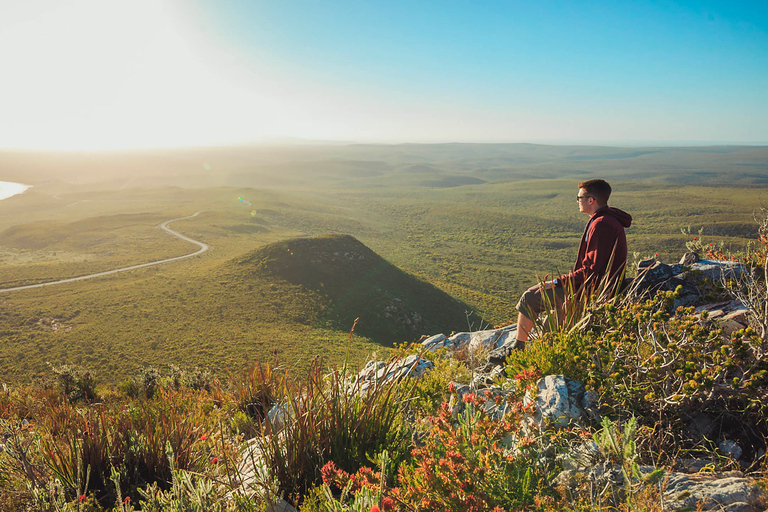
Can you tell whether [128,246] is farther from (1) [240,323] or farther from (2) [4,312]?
(1) [240,323]

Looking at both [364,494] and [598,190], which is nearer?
[364,494]

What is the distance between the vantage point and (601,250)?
4.54 metres

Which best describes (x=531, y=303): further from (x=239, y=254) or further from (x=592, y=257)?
(x=239, y=254)

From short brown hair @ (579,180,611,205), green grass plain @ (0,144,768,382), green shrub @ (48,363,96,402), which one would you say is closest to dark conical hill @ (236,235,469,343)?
green grass plain @ (0,144,768,382)

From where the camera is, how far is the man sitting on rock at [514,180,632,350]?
178 inches

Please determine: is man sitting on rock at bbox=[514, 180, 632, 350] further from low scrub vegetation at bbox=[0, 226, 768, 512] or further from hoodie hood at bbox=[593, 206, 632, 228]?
low scrub vegetation at bbox=[0, 226, 768, 512]

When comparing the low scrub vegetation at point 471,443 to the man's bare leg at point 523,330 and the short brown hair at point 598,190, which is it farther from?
the short brown hair at point 598,190

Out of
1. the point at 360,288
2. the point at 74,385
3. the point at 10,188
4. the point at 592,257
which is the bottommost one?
the point at 360,288

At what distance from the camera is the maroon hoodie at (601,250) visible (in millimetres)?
4512

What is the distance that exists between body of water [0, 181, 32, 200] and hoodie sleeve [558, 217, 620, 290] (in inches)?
5932

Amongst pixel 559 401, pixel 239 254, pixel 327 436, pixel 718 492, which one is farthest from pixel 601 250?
pixel 239 254

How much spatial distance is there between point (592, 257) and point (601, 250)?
5.4 inches

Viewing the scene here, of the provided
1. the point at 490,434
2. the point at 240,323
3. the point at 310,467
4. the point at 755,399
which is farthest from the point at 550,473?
the point at 240,323

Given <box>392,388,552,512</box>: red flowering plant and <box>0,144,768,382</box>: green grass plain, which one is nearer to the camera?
<box>392,388,552,512</box>: red flowering plant
